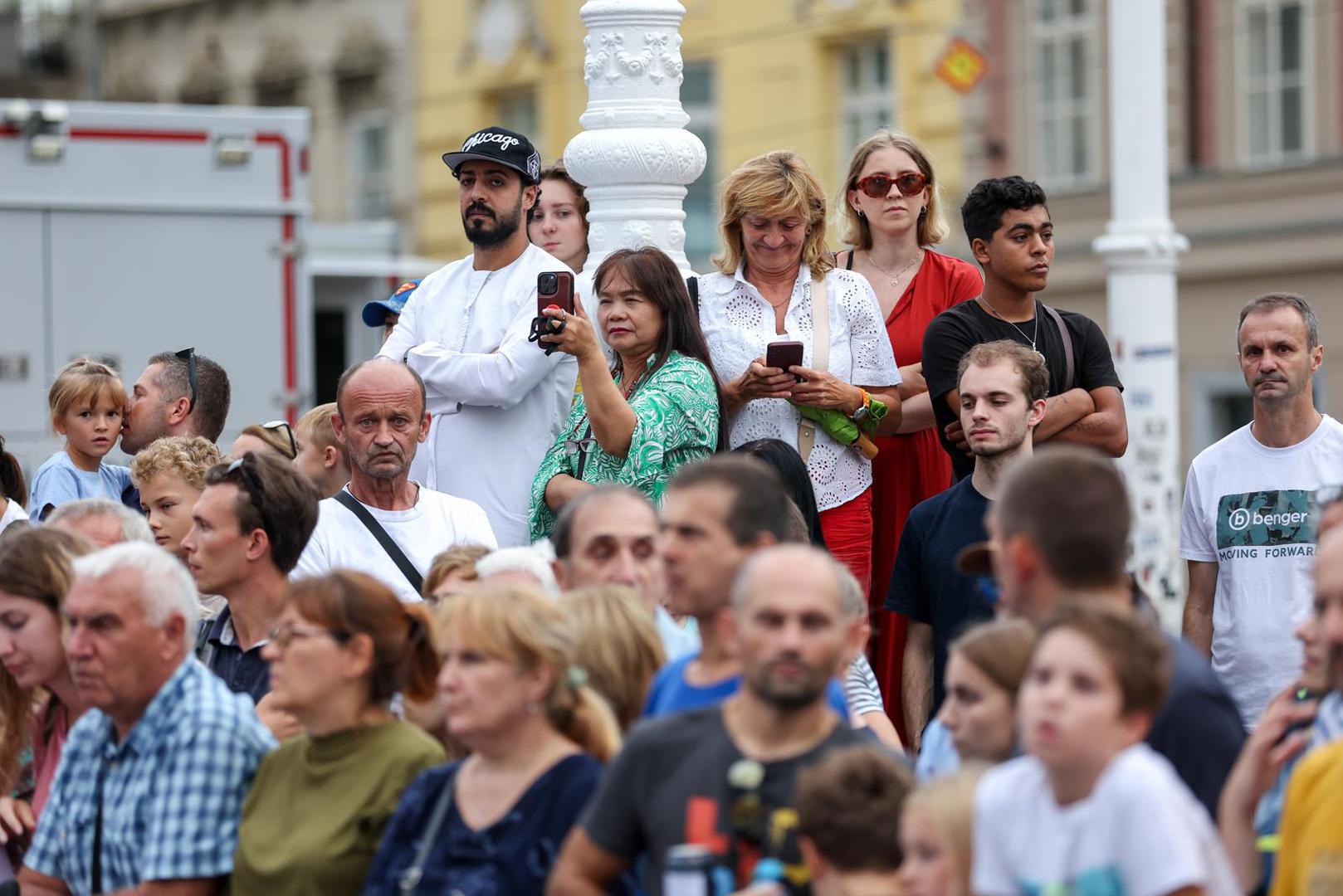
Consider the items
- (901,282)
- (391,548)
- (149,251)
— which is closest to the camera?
(391,548)

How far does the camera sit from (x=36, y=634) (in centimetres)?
603

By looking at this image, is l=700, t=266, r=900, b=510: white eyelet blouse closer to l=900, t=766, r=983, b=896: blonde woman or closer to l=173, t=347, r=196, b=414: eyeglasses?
l=173, t=347, r=196, b=414: eyeglasses

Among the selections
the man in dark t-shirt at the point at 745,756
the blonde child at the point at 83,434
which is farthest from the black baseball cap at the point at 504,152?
the man in dark t-shirt at the point at 745,756

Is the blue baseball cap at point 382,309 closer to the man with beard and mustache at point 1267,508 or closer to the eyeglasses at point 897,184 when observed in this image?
the eyeglasses at point 897,184

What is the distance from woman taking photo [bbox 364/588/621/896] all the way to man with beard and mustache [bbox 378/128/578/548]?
2.82m

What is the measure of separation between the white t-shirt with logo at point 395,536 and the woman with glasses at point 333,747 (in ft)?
5.35

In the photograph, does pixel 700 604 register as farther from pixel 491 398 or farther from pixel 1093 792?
pixel 491 398

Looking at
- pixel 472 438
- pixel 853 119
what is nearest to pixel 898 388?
pixel 472 438

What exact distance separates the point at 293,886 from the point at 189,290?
8.51 meters

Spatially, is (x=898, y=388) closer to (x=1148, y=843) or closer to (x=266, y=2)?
(x=1148, y=843)

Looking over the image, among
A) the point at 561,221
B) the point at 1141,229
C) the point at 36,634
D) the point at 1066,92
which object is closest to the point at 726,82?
the point at 1066,92

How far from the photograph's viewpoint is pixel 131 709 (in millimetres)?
A: 5551

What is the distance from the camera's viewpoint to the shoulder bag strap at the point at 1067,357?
24.4 feet

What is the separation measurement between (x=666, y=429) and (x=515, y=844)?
2.43 meters
